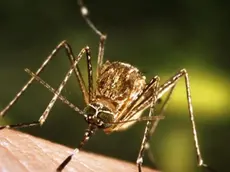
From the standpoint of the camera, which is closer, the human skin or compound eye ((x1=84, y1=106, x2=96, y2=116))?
the human skin

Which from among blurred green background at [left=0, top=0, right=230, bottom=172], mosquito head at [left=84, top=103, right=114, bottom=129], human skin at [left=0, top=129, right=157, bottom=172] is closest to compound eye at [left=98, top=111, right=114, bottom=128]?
mosquito head at [left=84, top=103, right=114, bottom=129]

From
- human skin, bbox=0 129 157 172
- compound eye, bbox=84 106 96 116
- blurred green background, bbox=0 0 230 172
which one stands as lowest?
human skin, bbox=0 129 157 172

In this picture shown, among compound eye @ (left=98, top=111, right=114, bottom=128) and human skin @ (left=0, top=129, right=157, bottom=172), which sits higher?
compound eye @ (left=98, top=111, right=114, bottom=128)

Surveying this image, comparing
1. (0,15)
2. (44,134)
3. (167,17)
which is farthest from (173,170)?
(0,15)

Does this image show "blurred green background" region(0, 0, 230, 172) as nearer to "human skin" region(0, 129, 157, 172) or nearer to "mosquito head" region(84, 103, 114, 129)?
"human skin" region(0, 129, 157, 172)

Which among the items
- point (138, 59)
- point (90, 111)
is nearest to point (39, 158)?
point (90, 111)

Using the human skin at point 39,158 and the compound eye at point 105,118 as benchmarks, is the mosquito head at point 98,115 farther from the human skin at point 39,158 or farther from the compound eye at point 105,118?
the human skin at point 39,158
